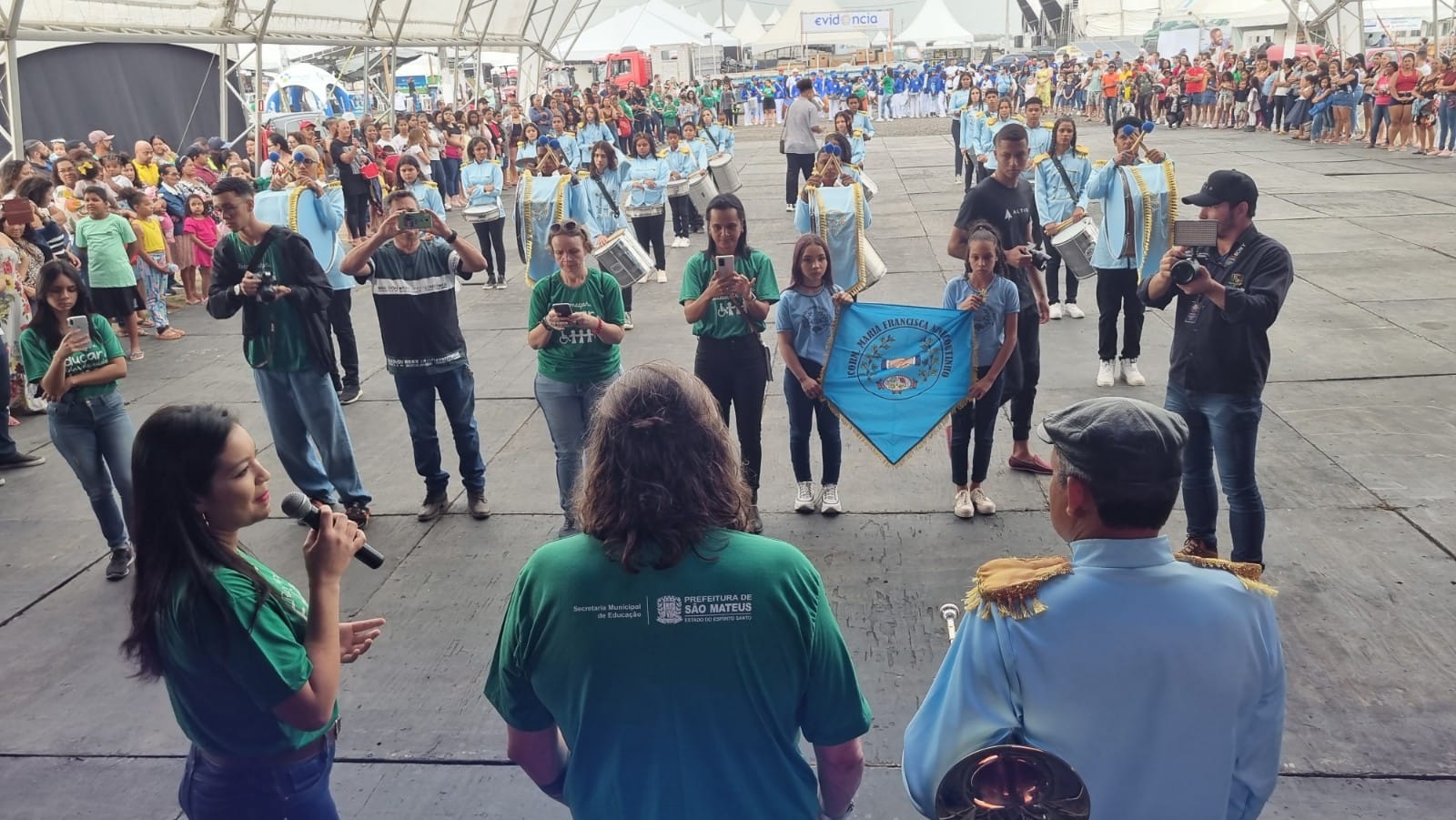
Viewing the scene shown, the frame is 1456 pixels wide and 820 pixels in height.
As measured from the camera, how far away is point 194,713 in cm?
232

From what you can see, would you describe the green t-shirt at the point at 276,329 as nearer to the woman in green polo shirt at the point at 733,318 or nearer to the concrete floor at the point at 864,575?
the concrete floor at the point at 864,575

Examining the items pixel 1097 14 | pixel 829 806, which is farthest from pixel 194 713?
pixel 1097 14

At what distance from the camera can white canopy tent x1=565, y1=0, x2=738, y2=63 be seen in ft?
152

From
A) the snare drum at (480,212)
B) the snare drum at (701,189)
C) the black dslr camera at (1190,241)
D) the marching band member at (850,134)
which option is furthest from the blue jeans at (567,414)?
the marching band member at (850,134)

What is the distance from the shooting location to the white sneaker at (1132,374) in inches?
305

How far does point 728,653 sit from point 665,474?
1.13 ft

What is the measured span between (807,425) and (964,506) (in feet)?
3.09

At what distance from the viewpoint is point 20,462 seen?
747 cm

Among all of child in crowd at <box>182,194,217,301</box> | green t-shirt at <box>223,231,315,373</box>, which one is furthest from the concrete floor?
child in crowd at <box>182,194,217,301</box>

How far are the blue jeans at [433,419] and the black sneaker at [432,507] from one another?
63mm

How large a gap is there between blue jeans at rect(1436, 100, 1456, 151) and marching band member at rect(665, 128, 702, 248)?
13940mm

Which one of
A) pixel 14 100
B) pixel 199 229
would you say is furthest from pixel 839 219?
pixel 14 100

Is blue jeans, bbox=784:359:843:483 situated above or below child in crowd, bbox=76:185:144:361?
below

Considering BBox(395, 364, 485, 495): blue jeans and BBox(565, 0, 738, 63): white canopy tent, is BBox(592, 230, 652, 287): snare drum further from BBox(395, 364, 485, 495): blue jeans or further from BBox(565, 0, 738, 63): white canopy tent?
BBox(565, 0, 738, 63): white canopy tent
